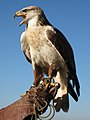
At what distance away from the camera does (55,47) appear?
707cm

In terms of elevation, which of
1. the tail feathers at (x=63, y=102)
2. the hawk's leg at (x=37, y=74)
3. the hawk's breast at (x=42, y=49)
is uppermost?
the hawk's breast at (x=42, y=49)

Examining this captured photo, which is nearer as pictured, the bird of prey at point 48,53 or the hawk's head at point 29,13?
the bird of prey at point 48,53

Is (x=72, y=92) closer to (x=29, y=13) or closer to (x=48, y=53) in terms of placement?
(x=48, y=53)

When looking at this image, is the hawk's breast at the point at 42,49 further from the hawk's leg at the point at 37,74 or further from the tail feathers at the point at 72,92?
the tail feathers at the point at 72,92

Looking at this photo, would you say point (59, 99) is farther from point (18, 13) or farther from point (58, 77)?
point (18, 13)

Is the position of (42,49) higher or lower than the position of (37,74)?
higher

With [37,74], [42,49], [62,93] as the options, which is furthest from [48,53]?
[62,93]

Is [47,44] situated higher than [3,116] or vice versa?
[47,44]

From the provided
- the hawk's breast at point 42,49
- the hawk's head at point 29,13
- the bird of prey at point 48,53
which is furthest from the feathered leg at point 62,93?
the hawk's head at point 29,13

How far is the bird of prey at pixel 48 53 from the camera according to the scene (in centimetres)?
698

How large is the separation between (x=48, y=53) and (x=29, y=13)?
1.11 meters

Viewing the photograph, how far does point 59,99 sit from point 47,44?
1.22 metres

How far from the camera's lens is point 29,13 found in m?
7.42

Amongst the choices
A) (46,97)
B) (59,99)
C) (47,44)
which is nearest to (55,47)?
(47,44)
